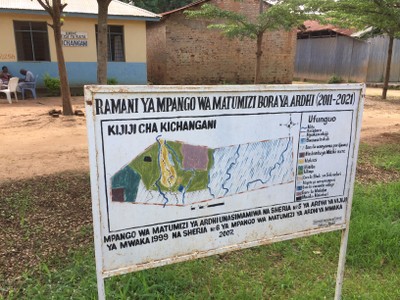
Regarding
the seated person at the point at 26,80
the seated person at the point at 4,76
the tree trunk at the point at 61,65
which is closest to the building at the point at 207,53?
the seated person at the point at 26,80

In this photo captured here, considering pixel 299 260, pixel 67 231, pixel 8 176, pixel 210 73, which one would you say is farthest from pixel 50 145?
pixel 210 73

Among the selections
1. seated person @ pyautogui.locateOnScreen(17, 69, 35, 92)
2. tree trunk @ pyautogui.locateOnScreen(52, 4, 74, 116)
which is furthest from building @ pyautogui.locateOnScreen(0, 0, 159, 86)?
tree trunk @ pyautogui.locateOnScreen(52, 4, 74, 116)

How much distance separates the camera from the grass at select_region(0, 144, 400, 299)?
8.64ft

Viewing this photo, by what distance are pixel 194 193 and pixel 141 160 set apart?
35cm

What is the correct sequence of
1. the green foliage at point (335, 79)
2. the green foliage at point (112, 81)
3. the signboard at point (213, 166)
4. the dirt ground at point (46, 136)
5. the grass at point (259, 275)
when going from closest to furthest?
1. the signboard at point (213, 166)
2. the grass at point (259, 275)
3. the dirt ground at point (46, 136)
4. the green foliage at point (112, 81)
5. the green foliage at point (335, 79)

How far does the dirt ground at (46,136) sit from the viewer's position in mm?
5684

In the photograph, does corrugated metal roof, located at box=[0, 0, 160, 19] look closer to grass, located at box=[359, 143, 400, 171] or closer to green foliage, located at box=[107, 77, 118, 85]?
green foliage, located at box=[107, 77, 118, 85]

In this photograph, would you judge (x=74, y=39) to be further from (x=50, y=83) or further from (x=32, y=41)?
(x=50, y=83)

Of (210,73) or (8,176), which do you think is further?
(210,73)

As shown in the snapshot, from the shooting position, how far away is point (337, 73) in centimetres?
2394

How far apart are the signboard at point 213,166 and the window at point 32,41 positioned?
14.8 metres

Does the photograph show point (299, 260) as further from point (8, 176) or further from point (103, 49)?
point (103, 49)

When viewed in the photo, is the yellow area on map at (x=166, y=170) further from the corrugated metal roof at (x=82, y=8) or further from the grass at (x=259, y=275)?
the corrugated metal roof at (x=82, y=8)

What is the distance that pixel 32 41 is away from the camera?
1489cm
